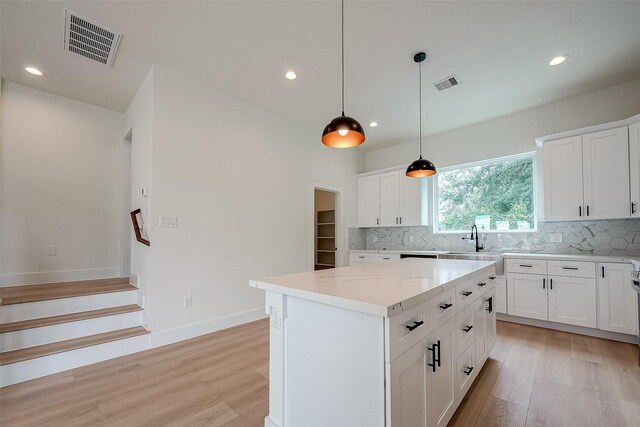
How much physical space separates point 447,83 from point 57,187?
5.52 meters

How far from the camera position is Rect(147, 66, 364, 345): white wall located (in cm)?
304

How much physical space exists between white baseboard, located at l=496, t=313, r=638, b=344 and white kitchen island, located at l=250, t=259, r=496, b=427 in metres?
2.50

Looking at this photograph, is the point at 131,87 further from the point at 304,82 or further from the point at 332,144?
the point at 332,144

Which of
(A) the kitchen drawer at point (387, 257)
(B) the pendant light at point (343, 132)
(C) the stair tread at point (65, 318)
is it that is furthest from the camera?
(A) the kitchen drawer at point (387, 257)

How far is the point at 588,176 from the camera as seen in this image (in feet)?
10.9

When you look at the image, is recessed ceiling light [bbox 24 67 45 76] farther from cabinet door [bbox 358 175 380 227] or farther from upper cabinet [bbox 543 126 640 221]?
upper cabinet [bbox 543 126 640 221]

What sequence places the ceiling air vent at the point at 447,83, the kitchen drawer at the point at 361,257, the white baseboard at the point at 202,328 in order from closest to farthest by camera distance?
the white baseboard at the point at 202,328 → the ceiling air vent at the point at 447,83 → the kitchen drawer at the point at 361,257

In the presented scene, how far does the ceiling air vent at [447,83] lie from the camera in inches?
128

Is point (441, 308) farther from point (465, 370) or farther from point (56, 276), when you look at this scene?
point (56, 276)

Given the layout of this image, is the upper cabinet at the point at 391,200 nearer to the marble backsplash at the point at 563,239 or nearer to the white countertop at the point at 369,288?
the marble backsplash at the point at 563,239

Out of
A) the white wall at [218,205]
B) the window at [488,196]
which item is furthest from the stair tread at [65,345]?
the window at [488,196]

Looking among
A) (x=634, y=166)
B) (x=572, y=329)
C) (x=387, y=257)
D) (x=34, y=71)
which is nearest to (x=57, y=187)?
(x=34, y=71)

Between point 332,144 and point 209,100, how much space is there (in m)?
2.28

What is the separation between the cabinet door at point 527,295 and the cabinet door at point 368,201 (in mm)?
2550
